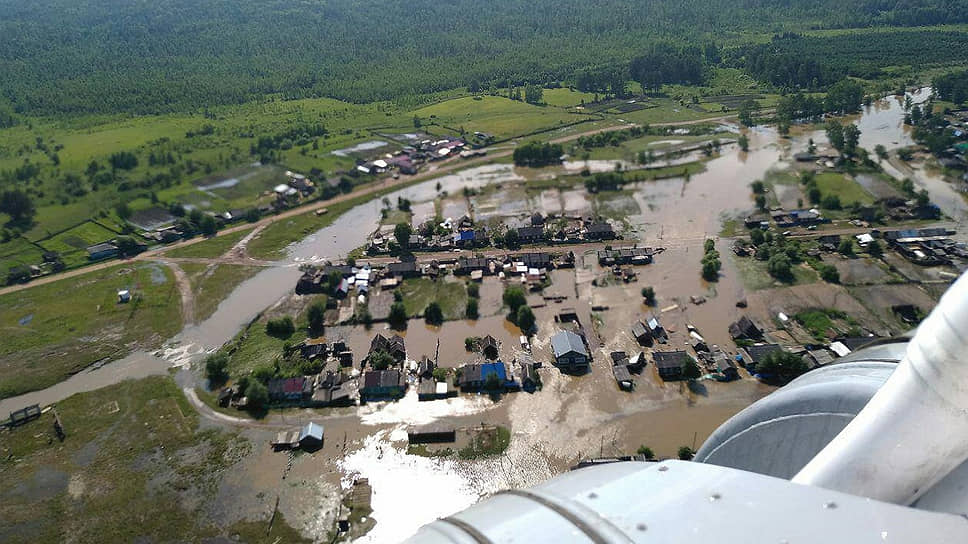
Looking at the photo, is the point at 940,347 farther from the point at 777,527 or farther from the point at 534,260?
the point at 534,260

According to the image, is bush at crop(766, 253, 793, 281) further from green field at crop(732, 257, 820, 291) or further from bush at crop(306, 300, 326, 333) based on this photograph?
bush at crop(306, 300, 326, 333)

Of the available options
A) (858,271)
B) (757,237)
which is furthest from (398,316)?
(858,271)

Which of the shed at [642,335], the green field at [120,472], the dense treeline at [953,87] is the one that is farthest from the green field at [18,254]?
the dense treeline at [953,87]

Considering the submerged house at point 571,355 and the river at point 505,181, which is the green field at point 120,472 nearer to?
the river at point 505,181

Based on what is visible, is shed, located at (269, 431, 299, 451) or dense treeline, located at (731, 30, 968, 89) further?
dense treeline, located at (731, 30, 968, 89)

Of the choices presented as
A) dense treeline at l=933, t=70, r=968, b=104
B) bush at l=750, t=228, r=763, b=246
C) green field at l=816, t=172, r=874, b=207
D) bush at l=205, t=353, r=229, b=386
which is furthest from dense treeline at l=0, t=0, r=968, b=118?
bush at l=205, t=353, r=229, b=386

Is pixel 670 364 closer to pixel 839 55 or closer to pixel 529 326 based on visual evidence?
pixel 529 326

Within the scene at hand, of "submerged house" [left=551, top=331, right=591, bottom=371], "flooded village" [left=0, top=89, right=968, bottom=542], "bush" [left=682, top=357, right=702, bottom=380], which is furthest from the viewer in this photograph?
"submerged house" [left=551, top=331, right=591, bottom=371]
